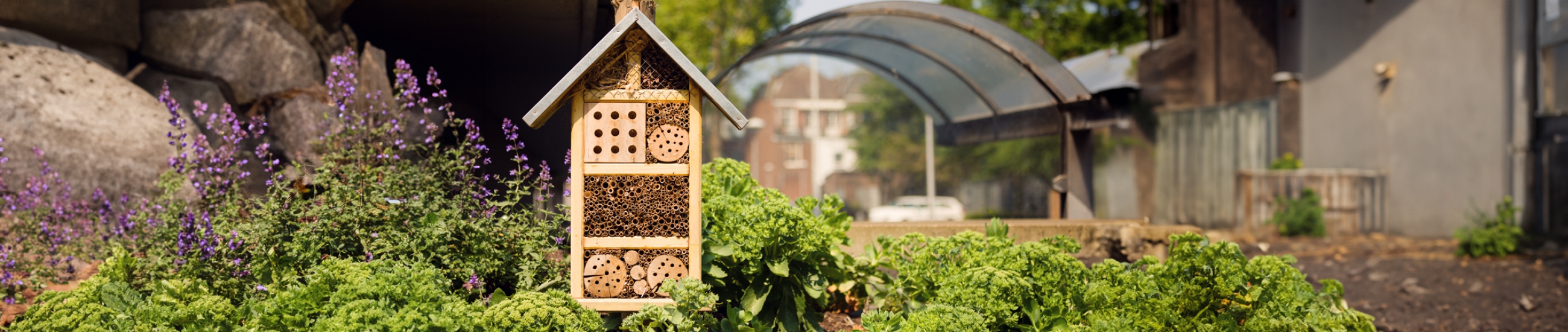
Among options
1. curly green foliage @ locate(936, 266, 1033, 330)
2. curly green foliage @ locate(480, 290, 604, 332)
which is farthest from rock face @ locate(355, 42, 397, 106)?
curly green foliage @ locate(936, 266, 1033, 330)

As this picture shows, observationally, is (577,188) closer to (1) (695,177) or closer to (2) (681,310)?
(1) (695,177)

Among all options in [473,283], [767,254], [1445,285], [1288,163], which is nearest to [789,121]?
[1288,163]

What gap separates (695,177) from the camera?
3602mm

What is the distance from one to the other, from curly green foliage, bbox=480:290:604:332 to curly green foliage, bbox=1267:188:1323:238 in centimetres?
1188

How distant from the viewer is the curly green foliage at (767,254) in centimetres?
383

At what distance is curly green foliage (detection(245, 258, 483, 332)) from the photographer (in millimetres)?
3180

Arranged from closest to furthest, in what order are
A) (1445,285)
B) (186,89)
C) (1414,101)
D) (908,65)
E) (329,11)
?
(329,11)
(186,89)
(1445,285)
(908,65)
(1414,101)

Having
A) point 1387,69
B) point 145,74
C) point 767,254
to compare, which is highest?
point 1387,69

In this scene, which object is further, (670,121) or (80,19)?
(80,19)

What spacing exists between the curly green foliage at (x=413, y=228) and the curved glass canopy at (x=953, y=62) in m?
3.66

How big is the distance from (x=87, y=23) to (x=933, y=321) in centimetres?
574

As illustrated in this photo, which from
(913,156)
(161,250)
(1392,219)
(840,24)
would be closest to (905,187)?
(913,156)

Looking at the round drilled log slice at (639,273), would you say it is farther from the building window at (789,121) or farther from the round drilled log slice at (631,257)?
the building window at (789,121)

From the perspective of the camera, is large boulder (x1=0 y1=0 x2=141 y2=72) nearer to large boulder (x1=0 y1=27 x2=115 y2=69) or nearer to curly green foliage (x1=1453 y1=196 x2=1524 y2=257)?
large boulder (x1=0 y1=27 x2=115 y2=69)
